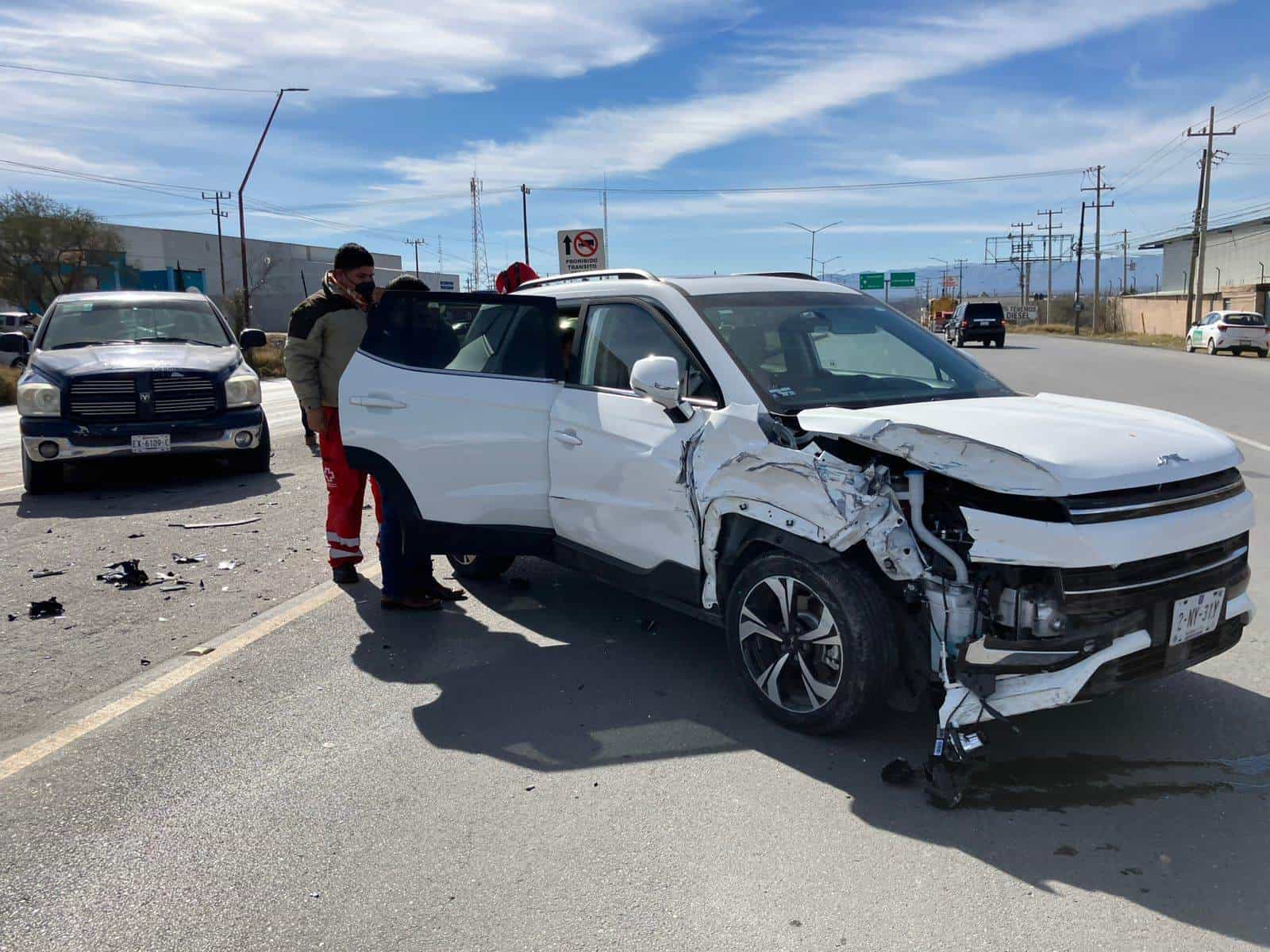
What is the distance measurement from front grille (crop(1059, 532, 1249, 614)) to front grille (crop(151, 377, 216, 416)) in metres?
8.98

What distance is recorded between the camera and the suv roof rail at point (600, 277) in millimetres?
5281

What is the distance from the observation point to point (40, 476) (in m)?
9.93

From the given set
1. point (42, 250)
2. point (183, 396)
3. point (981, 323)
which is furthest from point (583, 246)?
point (42, 250)

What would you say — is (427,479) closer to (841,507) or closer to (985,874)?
(841,507)

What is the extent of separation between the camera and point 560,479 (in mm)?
5230

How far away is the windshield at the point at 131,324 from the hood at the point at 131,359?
0.33 metres

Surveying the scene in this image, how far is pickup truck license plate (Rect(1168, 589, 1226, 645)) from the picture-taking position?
11.9ft

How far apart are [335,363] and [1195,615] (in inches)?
195

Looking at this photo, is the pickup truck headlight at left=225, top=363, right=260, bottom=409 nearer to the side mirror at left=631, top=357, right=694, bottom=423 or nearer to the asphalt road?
the asphalt road

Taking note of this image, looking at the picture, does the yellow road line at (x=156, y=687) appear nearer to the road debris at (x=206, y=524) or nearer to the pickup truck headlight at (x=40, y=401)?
the road debris at (x=206, y=524)

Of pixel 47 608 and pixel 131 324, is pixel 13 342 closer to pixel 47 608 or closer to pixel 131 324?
pixel 131 324

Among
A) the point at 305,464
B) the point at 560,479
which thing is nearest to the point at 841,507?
the point at 560,479

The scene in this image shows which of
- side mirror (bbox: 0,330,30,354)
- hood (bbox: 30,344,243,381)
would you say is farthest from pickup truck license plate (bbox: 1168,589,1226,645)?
side mirror (bbox: 0,330,30,354)

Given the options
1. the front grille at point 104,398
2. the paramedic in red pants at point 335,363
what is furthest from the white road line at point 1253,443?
the front grille at point 104,398
